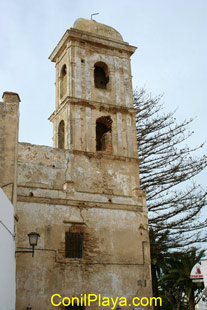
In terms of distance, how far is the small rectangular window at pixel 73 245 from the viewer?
1393cm

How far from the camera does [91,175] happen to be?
1570 centimetres

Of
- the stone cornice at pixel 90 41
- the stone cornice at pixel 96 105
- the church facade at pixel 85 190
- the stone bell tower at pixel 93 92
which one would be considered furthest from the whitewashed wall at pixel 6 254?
the stone cornice at pixel 90 41

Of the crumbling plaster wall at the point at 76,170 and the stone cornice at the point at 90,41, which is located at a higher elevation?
the stone cornice at the point at 90,41

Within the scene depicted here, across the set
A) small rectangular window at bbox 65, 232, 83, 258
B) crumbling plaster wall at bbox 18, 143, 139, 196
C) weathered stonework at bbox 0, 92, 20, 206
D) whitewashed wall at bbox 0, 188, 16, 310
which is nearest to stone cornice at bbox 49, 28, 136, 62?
crumbling plaster wall at bbox 18, 143, 139, 196

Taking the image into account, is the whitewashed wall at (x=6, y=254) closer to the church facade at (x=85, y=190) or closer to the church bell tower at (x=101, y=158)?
the church facade at (x=85, y=190)

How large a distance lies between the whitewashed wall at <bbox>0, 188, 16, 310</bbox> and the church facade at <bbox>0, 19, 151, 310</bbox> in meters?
1.95

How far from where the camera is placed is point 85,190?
15.4 metres

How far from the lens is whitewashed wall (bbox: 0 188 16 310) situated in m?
9.31

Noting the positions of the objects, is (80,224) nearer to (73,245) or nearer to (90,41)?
(73,245)

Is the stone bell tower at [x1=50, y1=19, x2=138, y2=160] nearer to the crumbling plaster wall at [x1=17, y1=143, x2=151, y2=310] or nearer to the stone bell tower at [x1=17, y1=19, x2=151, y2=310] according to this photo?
the stone bell tower at [x1=17, y1=19, x2=151, y2=310]

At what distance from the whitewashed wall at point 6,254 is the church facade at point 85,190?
1947 millimetres

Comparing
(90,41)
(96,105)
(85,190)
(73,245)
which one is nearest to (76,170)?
(85,190)

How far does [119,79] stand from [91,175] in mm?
5103

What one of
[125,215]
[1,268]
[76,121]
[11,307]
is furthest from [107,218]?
[1,268]
